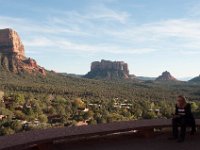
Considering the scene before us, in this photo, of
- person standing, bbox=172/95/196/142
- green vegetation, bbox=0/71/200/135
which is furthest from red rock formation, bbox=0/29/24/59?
→ person standing, bbox=172/95/196/142

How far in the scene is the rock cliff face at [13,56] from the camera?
132250 millimetres

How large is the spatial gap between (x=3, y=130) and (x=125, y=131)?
41618 mm

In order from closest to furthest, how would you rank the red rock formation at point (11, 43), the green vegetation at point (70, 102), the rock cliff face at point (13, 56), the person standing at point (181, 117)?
the person standing at point (181, 117) < the green vegetation at point (70, 102) < the rock cliff face at point (13, 56) < the red rock formation at point (11, 43)

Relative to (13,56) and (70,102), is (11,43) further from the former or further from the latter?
(70,102)

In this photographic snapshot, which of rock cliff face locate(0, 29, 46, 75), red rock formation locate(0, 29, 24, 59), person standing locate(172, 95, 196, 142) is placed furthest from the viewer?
red rock formation locate(0, 29, 24, 59)

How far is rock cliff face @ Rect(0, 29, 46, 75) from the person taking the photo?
13225cm

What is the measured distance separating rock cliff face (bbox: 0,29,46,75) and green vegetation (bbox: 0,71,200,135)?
4.36m

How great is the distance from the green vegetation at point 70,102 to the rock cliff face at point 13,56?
4359 millimetres

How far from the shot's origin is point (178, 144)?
941cm

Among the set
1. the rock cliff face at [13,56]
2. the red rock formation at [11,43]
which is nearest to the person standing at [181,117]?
the rock cliff face at [13,56]

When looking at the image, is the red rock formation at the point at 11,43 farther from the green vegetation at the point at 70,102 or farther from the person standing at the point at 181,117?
the person standing at the point at 181,117

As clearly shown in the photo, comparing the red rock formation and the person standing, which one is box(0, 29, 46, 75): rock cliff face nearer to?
the red rock formation

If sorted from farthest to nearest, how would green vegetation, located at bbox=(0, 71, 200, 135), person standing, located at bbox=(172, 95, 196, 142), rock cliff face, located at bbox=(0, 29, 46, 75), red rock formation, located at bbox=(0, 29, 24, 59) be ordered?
red rock formation, located at bbox=(0, 29, 24, 59) → rock cliff face, located at bbox=(0, 29, 46, 75) → green vegetation, located at bbox=(0, 71, 200, 135) → person standing, located at bbox=(172, 95, 196, 142)

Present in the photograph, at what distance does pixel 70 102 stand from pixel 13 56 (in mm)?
64127
